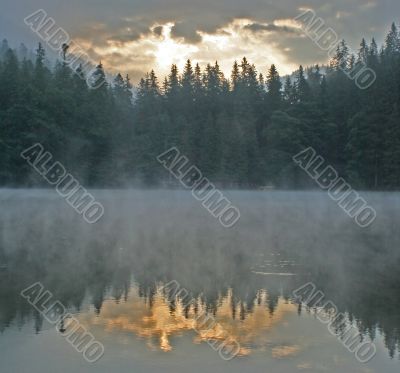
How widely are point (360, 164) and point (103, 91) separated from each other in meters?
28.8

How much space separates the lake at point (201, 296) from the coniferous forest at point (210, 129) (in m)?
29.1

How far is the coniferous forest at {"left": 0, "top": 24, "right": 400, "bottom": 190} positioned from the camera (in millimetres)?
55812

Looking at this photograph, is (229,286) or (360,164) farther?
(360,164)

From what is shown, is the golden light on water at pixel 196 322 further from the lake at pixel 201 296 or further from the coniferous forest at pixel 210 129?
the coniferous forest at pixel 210 129

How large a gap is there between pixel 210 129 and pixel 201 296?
176ft

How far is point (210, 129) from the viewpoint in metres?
66.2

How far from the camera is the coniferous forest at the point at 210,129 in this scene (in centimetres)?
5581

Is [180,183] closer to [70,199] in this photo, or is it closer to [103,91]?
[103,91]

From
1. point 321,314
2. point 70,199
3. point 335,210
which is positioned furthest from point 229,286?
point 70,199

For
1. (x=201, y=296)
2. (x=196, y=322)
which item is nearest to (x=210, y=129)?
(x=201, y=296)

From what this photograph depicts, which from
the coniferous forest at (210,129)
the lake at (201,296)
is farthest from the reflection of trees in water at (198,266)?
the coniferous forest at (210,129)

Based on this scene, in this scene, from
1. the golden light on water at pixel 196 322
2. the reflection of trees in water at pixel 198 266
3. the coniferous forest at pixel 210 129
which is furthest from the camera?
the coniferous forest at pixel 210 129

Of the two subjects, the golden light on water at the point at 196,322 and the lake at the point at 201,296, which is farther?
the golden light on water at the point at 196,322

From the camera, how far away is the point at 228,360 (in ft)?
29.2
